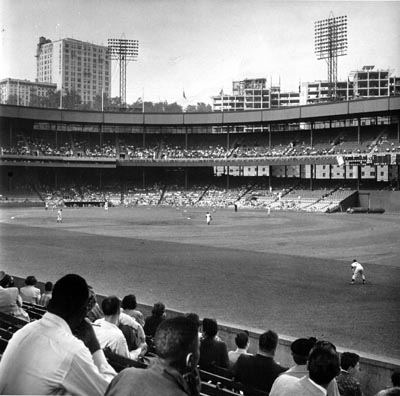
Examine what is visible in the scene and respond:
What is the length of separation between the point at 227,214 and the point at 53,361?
178 ft

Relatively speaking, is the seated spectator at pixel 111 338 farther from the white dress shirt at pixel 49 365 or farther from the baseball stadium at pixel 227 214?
the white dress shirt at pixel 49 365

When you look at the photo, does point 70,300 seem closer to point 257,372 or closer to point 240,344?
point 257,372

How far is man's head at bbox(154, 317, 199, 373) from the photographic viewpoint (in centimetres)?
292


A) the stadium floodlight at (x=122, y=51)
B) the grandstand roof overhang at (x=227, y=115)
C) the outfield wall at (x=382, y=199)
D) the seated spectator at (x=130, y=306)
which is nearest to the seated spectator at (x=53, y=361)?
the seated spectator at (x=130, y=306)

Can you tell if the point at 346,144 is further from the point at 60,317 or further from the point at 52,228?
the point at 60,317

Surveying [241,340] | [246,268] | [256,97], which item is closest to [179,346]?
[241,340]

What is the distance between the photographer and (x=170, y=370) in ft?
9.39

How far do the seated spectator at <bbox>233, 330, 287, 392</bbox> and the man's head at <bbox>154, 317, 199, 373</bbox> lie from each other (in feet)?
10.1

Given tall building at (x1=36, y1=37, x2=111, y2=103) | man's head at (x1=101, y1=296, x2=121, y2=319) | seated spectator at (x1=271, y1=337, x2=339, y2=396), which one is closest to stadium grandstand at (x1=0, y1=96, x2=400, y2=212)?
tall building at (x1=36, y1=37, x2=111, y2=103)

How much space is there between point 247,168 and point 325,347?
271 ft

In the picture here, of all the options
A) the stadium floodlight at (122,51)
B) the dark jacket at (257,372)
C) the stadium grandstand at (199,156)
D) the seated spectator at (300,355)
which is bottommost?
the dark jacket at (257,372)

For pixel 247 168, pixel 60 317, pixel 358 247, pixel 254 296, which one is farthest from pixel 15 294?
pixel 247 168

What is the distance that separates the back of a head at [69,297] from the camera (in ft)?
11.2

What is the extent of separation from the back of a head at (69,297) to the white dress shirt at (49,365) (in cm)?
13
